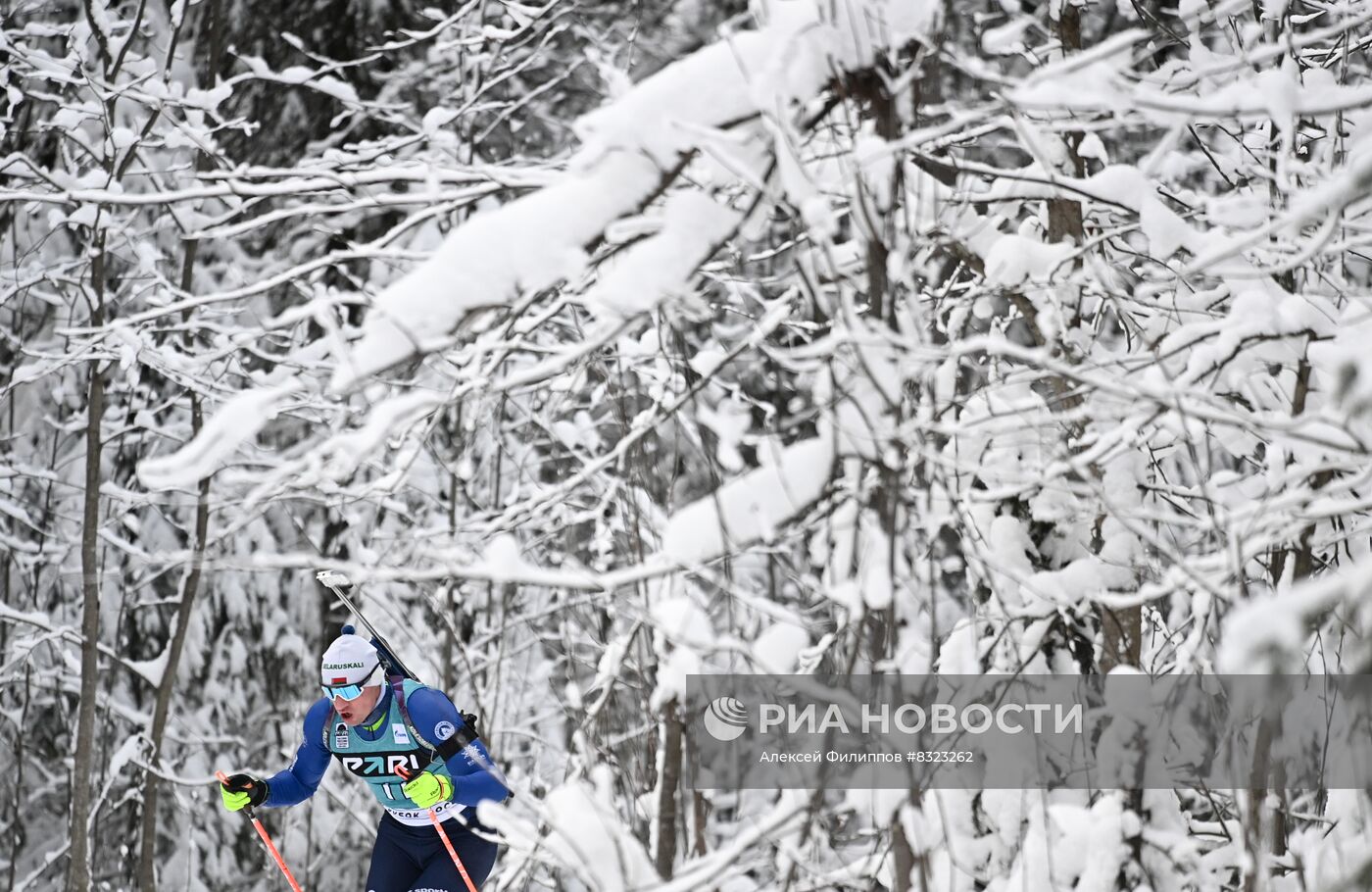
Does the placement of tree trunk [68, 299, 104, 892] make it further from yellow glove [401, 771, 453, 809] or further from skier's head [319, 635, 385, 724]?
yellow glove [401, 771, 453, 809]

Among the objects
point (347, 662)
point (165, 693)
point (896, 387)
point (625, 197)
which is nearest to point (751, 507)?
point (896, 387)

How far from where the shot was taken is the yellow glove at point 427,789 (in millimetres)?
4066

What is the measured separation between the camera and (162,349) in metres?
4.96

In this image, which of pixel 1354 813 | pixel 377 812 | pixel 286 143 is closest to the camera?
pixel 1354 813

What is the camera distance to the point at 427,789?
4098mm

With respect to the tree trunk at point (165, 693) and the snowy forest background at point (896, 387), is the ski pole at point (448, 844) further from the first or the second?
the tree trunk at point (165, 693)

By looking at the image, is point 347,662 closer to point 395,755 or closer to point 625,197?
point 395,755

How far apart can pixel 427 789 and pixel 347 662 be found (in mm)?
532

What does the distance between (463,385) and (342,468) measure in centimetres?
34

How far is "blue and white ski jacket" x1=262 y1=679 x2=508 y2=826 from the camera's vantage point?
4.10m

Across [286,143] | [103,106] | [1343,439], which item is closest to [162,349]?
[103,106]

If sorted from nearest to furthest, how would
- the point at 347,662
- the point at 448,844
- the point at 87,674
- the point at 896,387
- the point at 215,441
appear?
the point at 215,441
the point at 896,387
the point at 347,662
the point at 448,844
the point at 87,674

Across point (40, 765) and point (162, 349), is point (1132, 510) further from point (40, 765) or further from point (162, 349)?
point (40, 765)

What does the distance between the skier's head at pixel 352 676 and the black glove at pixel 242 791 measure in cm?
47
